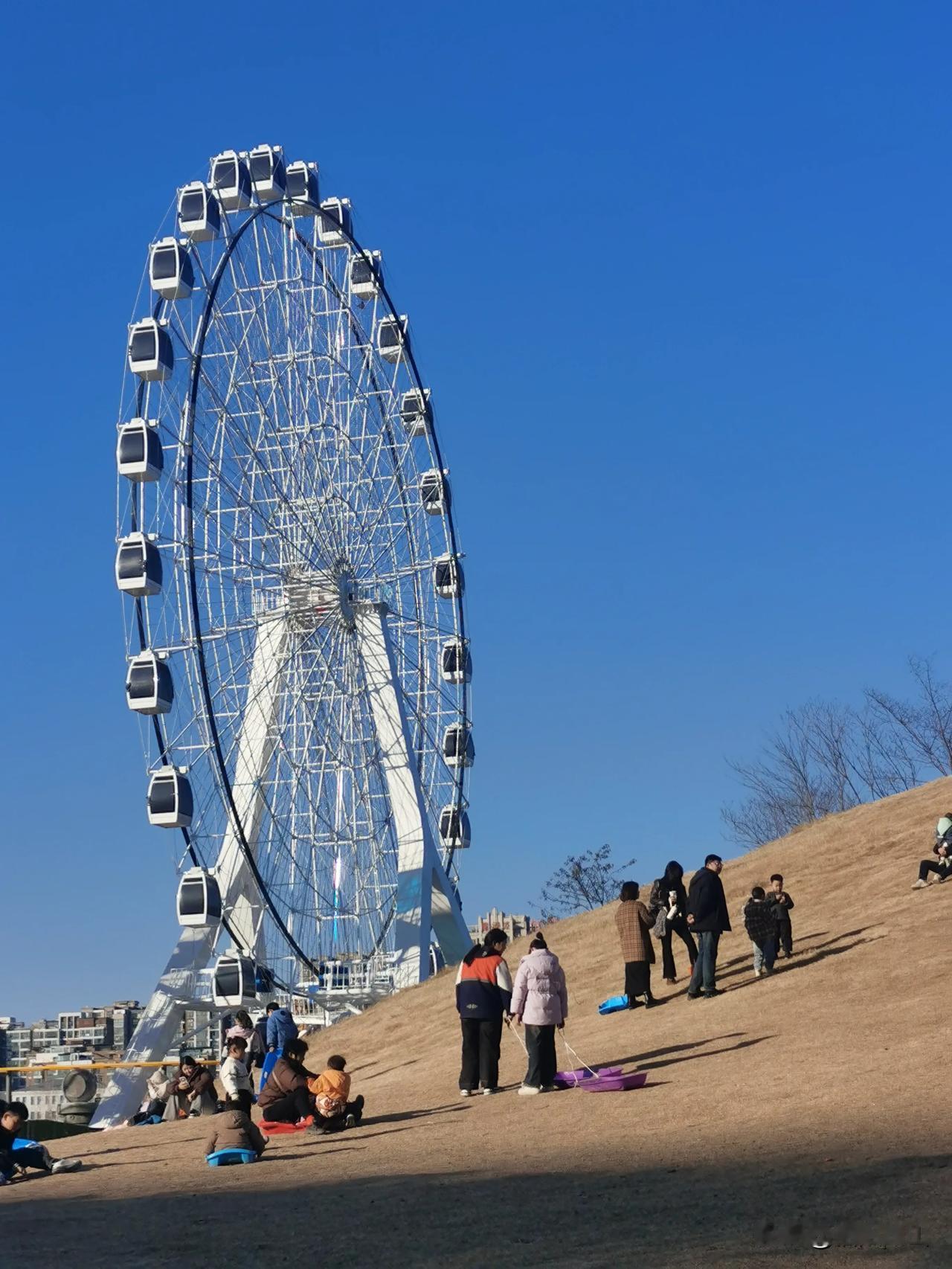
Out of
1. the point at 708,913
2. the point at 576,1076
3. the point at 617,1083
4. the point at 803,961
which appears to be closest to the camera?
the point at 617,1083

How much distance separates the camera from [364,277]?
136 feet

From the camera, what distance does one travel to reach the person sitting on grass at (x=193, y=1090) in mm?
18659

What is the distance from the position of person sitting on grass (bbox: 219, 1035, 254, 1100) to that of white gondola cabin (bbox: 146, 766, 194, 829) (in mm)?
14192

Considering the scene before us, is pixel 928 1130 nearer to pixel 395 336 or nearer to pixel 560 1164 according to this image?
pixel 560 1164

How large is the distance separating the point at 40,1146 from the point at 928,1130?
763 cm

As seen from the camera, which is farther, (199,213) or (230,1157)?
(199,213)

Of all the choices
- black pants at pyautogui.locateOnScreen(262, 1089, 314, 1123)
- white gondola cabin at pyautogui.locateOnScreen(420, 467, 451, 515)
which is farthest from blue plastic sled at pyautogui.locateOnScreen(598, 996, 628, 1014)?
white gondola cabin at pyautogui.locateOnScreen(420, 467, 451, 515)

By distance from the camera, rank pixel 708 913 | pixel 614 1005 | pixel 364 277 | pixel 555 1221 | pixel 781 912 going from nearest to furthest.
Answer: pixel 555 1221, pixel 708 913, pixel 781 912, pixel 614 1005, pixel 364 277

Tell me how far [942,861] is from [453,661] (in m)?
22.0

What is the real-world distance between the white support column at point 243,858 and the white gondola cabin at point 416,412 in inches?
409

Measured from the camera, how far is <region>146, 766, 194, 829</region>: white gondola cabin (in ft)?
101

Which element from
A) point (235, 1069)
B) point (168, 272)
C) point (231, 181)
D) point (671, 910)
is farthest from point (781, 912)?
point (231, 181)

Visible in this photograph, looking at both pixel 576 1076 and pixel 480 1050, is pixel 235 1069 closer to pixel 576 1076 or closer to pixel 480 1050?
pixel 480 1050

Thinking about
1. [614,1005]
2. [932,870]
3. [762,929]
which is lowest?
[614,1005]
